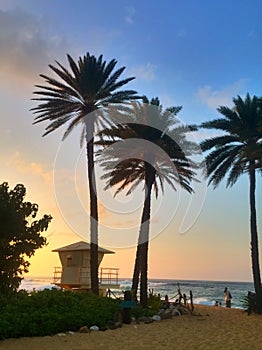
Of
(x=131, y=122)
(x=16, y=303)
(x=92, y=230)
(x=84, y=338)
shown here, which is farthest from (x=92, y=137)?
(x=84, y=338)

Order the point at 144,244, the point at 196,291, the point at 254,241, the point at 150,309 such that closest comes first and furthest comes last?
the point at 150,309 → the point at 254,241 → the point at 144,244 → the point at 196,291

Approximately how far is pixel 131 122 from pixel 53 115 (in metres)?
4.41

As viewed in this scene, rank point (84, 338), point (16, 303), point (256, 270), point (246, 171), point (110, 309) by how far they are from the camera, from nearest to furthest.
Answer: point (84, 338), point (16, 303), point (110, 309), point (256, 270), point (246, 171)

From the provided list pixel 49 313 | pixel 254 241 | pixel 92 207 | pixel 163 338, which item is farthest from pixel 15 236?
pixel 254 241

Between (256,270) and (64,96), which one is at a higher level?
(64,96)

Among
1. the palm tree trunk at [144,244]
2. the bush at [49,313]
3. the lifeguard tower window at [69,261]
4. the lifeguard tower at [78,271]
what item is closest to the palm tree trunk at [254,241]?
the palm tree trunk at [144,244]

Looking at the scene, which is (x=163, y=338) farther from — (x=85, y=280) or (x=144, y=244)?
(x=85, y=280)

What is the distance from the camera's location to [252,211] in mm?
21531

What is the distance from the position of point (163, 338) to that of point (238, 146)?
12970mm

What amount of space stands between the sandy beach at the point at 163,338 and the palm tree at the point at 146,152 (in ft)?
19.4

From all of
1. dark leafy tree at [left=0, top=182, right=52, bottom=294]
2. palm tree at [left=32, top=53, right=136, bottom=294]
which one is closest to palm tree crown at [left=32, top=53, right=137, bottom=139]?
palm tree at [left=32, top=53, right=136, bottom=294]

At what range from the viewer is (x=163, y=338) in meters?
12.4

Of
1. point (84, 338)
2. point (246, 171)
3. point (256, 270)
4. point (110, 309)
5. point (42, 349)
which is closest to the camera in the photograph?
point (42, 349)

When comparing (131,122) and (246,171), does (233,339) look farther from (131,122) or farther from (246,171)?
(131,122)
